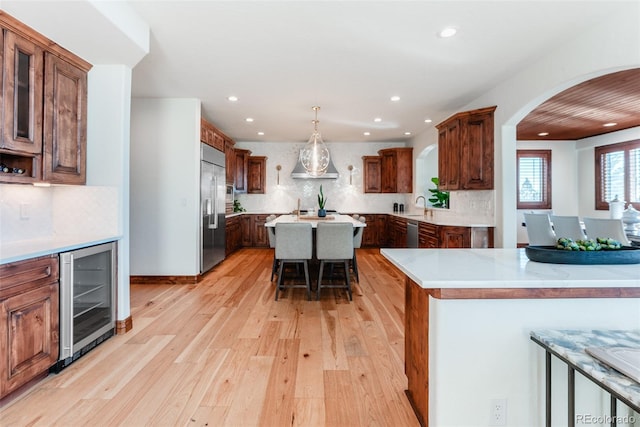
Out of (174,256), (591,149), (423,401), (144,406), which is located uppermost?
(591,149)

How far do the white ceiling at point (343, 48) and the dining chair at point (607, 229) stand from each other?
69.6 inches

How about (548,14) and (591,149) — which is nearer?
(548,14)

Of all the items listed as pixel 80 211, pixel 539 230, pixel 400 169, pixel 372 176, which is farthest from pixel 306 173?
pixel 80 211

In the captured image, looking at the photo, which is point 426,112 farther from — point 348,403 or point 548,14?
point 348,403

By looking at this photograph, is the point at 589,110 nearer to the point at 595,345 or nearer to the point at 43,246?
the point at 595,345

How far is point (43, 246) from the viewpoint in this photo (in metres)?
2.27

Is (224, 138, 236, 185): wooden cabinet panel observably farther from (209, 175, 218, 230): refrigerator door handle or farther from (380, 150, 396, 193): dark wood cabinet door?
(380, 150, 396, 193): dark wood cabinet door

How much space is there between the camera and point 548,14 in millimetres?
2539

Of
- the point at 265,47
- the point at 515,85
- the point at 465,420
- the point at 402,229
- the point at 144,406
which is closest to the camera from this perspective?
the point at 465,420

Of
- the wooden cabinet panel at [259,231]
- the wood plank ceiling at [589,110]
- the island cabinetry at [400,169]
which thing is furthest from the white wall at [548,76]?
the wooden cabinet panel at [259,231]

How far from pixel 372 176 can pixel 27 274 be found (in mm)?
7115

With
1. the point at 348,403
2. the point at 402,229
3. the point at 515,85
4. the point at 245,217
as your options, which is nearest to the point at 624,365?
the point at 348,403

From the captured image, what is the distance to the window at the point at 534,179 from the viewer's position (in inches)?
284

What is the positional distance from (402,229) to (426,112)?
240cm
